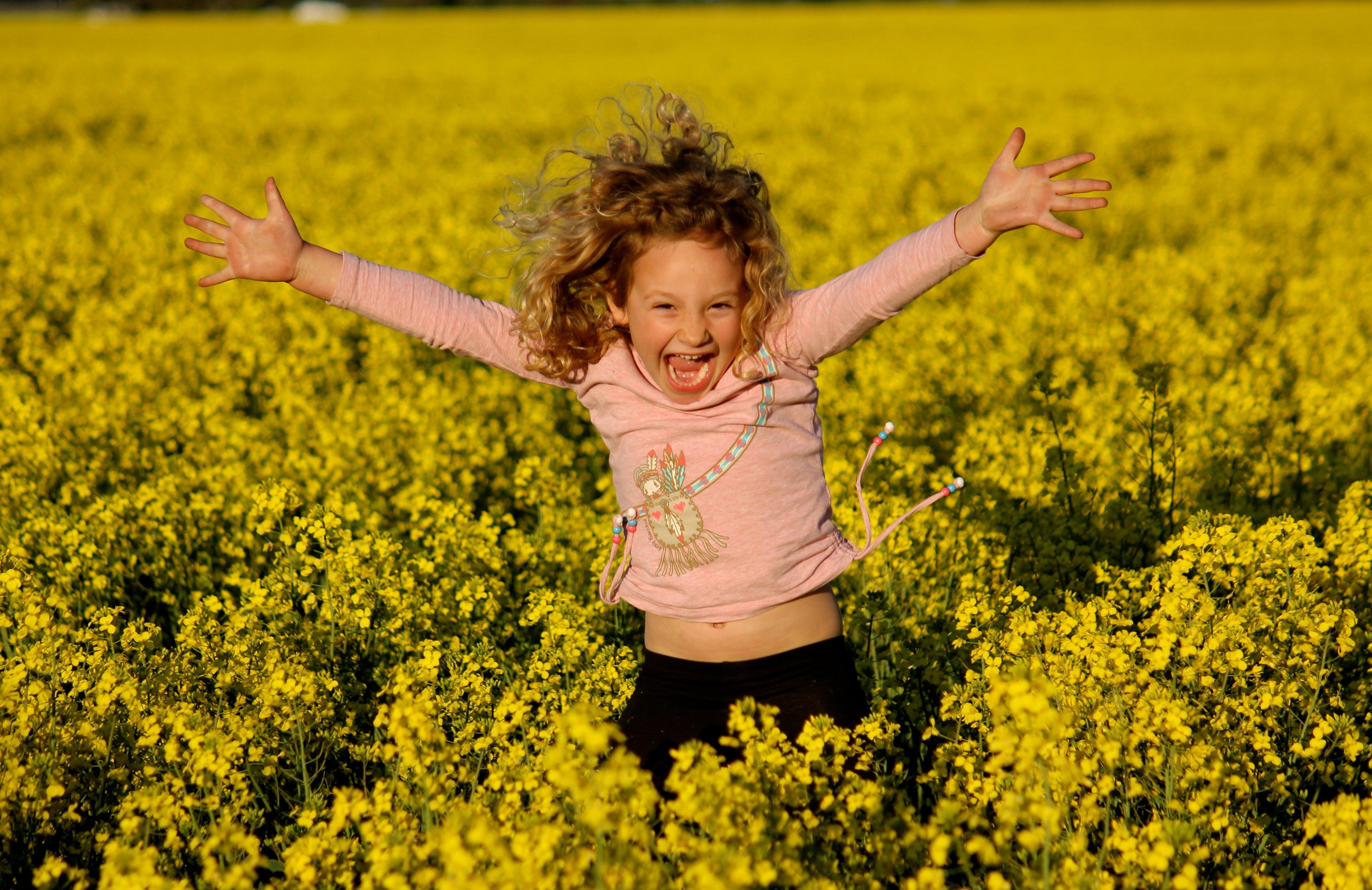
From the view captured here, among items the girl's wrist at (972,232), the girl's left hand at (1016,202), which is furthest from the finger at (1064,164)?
the girl's wrist at (972,232)

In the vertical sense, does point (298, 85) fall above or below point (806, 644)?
above

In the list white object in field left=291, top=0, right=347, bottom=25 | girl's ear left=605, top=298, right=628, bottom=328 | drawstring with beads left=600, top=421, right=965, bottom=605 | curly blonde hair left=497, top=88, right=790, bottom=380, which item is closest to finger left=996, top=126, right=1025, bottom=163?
curly blonde hair left=497, top=88, right=790, bottom=380

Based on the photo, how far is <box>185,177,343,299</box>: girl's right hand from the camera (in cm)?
286

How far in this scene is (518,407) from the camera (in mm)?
5855

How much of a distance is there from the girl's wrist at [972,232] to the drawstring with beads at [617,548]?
1.12 m

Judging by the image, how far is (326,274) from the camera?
9.46 feet

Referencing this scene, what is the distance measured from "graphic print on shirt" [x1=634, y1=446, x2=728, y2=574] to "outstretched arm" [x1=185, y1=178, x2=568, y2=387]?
678 millimetres

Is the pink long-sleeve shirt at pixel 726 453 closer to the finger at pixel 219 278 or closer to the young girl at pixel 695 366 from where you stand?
the young girl at pixel 695 366

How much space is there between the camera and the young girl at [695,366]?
2.81 meters

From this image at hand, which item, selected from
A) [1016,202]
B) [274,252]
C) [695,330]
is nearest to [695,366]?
[695,330]

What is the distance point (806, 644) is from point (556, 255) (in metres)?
1.26

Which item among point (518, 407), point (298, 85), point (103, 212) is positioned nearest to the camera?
point (518, 407)

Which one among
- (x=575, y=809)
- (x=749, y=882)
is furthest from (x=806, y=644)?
(x=749, y=882)

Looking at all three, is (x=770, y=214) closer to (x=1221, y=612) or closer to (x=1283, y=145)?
(x=1221, y=612)
